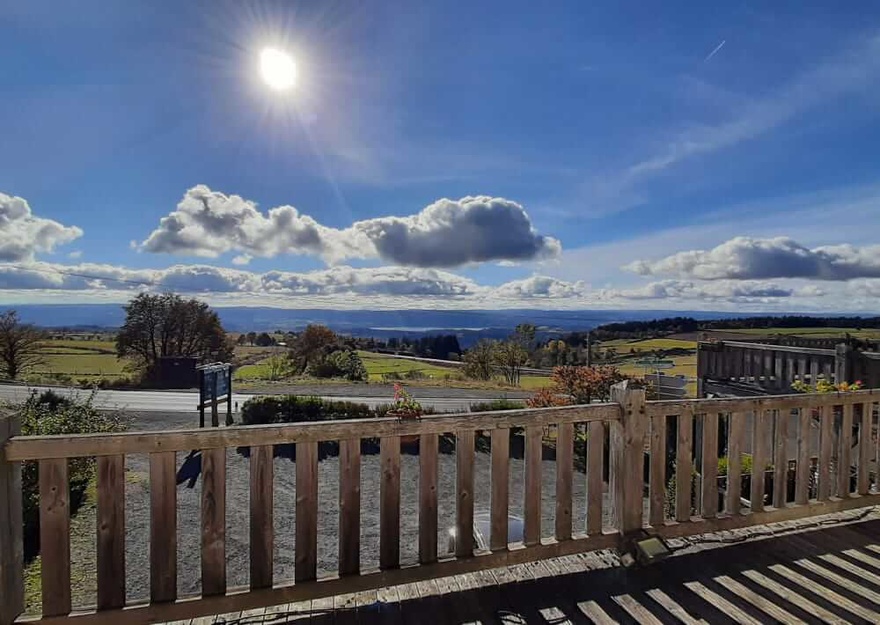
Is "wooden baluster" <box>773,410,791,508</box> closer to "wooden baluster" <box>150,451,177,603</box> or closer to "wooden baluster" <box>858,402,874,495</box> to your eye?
"wooden baluster" <box>858,402,874,495</box>

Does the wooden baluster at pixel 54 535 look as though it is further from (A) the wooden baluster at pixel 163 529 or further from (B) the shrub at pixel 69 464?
(B) the shrub at pixel 69 464

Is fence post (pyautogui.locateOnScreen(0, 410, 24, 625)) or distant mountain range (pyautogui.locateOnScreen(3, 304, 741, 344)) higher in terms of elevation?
fence post (pyautogui.locateOnScreen(0, 410, 24, 625))

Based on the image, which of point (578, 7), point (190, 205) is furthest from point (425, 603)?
point (190, 205)

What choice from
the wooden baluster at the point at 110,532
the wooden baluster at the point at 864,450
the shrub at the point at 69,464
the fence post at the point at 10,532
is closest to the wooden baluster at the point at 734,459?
the wooden baluster at the point at 864,450

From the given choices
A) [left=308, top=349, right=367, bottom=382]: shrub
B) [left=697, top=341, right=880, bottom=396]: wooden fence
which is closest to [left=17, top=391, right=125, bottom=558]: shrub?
[left=697, top=341, right=880, bottom=396]: wooden fence

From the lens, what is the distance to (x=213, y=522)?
5.79ft

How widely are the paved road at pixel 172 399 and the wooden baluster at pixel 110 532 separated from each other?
32.1 feet

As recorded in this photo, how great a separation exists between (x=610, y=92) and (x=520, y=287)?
4445 cm

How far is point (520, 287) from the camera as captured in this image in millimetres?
51781

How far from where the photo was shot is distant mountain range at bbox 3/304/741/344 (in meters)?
36.6

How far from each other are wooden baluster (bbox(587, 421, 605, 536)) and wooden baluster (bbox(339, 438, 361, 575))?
1.12 metres

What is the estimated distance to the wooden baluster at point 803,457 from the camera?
2529 millimetres

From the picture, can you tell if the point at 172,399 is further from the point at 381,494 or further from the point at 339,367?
the point at 381,494

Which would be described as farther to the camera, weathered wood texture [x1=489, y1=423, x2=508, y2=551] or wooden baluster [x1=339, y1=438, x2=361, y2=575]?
weathered wood texture [x1=489, y1=423, x2=508, y2=551]
